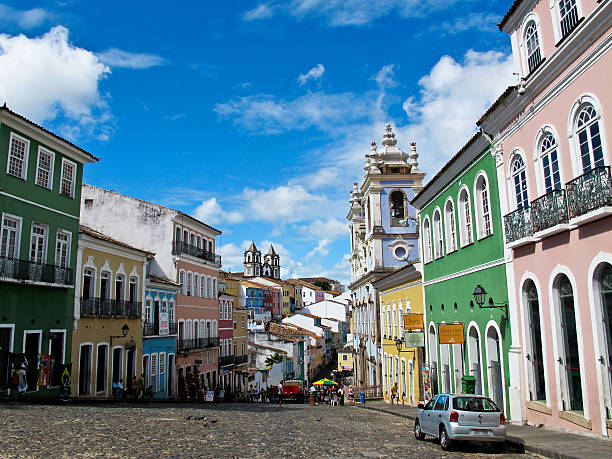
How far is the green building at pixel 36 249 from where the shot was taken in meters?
19.2

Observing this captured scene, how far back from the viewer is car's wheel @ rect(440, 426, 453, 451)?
11.9 m

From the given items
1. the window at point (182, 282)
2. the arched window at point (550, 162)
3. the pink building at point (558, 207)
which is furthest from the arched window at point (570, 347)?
the window at point (182, 282)

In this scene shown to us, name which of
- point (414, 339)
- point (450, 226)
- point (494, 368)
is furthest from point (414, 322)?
point (494, 368)

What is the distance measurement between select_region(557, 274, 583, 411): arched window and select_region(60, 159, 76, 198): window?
61.9ft

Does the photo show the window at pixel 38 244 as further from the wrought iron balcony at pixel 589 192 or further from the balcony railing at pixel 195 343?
the wrought iron balcony at pixel 589 192

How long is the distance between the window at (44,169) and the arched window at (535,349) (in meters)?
17.6

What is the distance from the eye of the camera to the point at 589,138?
11547 mm

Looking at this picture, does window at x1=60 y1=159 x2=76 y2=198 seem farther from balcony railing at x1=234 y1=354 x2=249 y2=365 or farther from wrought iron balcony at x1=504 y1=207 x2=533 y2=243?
balcony railing at x1=234 y1=354 x2=249 y2=365

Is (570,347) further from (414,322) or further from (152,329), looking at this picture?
(152,329)

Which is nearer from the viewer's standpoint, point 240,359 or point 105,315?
point 105,315

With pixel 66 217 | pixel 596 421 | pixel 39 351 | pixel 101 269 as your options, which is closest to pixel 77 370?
pixel 39 351

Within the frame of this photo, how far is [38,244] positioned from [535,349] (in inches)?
691

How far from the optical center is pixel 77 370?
76.7 feet

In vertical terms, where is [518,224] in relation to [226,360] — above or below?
above
